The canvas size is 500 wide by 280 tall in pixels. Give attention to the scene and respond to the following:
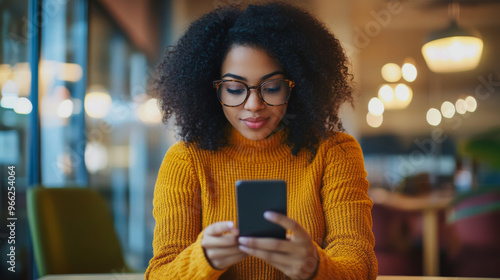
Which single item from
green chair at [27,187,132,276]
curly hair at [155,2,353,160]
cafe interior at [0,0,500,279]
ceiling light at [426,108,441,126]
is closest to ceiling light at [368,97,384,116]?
cafe interior at [0,0,500,279]

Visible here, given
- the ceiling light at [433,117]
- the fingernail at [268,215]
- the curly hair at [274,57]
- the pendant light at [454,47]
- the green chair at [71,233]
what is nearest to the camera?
the fingernail at [268,215]

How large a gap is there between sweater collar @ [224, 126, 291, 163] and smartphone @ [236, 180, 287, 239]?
0.31 metres

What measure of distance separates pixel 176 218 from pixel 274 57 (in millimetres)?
416

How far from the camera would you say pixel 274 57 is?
3.06ft

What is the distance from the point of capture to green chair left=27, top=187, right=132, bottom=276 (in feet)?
5.06

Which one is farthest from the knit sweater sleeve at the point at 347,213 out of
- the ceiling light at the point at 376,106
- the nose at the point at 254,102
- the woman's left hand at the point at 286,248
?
the ceiling light at the point at 376,106

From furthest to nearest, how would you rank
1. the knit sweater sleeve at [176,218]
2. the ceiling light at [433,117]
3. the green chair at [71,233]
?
1. the ceiling light at [433,117]
2. the green chair at [71,233]
3. the knit sweater sleeve at [176,218]

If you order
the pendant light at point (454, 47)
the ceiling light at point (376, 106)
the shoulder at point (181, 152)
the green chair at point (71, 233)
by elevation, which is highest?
the pendant light at point (454, 47)

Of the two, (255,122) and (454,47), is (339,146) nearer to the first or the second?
(255,122)

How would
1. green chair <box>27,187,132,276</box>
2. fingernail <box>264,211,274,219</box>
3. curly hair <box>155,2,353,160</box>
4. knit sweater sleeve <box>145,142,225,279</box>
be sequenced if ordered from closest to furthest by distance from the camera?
fingernail <box>264,211,274,219</box>
knit sweater sleeve <box>145,142,225,279</box>
curly hair <box>155,2,353,160</box>
green chair <box>27,187,132,276</box>

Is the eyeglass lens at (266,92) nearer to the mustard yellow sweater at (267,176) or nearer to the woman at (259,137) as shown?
the woman at (259,137)

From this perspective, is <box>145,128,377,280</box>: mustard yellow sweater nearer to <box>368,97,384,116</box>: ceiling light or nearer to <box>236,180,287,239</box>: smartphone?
<box>236,180,287,239</box>: smartphone

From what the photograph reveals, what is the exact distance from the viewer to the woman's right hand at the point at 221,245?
72cm

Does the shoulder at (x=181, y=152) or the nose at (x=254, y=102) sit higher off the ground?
the nose at (x=254, y=102)
